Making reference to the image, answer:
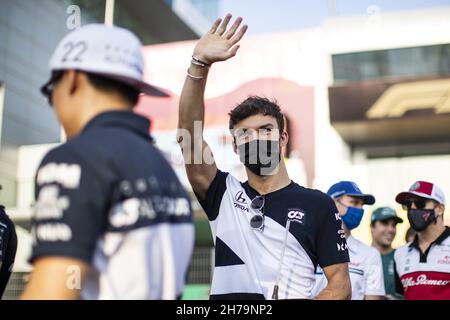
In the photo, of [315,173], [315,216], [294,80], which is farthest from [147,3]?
[315,216]

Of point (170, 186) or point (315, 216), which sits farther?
point (315, 216)

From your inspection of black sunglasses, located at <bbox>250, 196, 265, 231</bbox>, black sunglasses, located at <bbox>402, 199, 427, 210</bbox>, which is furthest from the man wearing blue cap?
black sunglasses, located at <bbox>250, 196, 265, 231</bbox>

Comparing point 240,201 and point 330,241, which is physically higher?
point 240,201

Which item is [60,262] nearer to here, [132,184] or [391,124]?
[132,184]

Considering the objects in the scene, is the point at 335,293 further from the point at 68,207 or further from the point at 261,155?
the point at 68,207

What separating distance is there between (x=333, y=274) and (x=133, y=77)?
1699 millimetres

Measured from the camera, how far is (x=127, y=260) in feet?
5.60

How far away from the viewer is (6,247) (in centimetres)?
486

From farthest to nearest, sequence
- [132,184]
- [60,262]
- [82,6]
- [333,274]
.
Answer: [82,6] < [333,274] < [132,184] < [60,262]

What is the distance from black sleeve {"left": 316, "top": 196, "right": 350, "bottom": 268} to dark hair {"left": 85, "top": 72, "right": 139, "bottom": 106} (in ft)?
5.13

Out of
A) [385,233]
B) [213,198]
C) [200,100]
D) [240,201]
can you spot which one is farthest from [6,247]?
[385,233]

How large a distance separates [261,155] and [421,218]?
113 inches

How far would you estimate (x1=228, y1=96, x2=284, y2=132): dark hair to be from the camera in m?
3.43

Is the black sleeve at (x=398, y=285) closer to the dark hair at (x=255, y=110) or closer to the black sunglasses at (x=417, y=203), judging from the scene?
the black sunglasses at (x=417, y=203)
